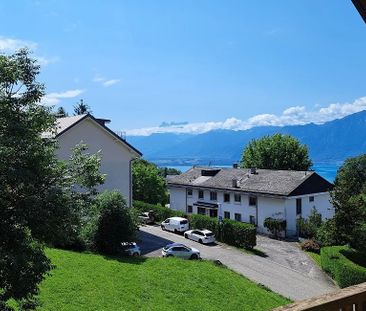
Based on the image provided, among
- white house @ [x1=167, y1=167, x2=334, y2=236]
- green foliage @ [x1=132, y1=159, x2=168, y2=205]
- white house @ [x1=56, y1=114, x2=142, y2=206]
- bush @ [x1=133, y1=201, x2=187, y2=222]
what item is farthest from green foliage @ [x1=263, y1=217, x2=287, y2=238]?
green foliage @ [x1=132, y1=159, x2=168, y2=205]

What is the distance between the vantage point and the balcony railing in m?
3.02

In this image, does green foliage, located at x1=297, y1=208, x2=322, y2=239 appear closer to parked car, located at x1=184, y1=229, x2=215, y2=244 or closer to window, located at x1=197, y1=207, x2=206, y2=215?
parked car, located at x1=184, y1=229, x2=215, y2=244

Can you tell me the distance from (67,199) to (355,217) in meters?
26.4

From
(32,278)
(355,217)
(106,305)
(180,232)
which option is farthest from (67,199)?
(180,232)

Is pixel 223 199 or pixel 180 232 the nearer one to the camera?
pixel 180 232

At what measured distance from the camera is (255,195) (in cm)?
4369

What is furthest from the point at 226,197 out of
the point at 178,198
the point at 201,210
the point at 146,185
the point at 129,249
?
the point at 129,249

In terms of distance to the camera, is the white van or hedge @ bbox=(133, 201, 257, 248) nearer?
hedge @ bbox=(133, 201, 257, 248)

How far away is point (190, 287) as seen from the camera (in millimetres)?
18516

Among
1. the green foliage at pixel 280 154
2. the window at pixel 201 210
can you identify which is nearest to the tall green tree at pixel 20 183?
the window at pixel 201 210

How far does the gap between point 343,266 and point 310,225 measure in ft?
44.4

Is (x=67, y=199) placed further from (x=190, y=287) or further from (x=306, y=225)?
(x=306, y=225)

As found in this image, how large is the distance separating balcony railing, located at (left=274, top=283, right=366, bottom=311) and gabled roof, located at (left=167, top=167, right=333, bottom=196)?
38206 mm

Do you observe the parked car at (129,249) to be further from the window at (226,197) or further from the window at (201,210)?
the window at (201,210)
